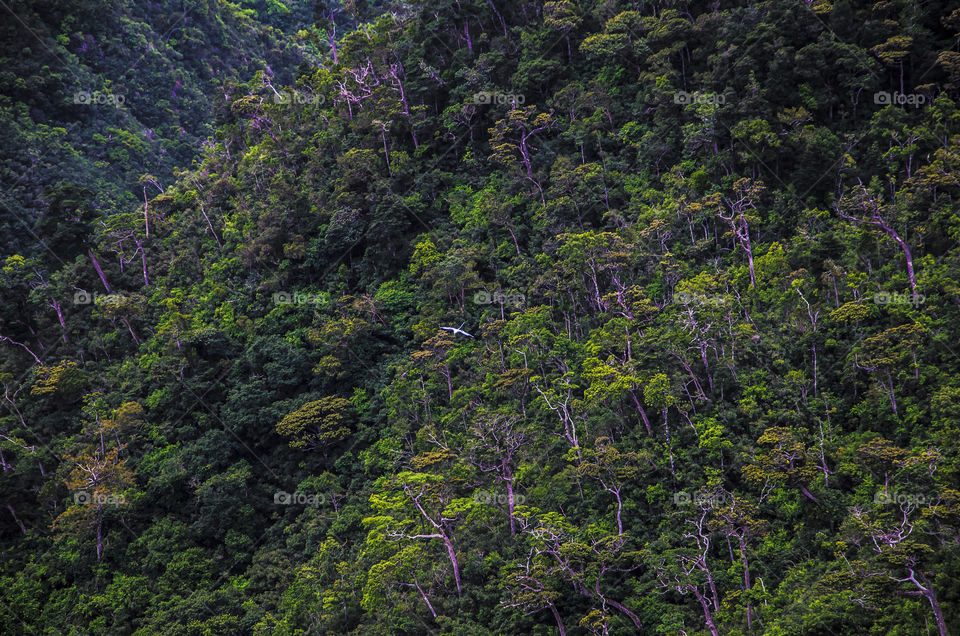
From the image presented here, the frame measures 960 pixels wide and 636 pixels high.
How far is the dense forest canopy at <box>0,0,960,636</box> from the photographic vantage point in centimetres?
1969

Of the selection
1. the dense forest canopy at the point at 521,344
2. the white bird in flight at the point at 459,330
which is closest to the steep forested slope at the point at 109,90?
the dense forest canopy at the point at 521,344

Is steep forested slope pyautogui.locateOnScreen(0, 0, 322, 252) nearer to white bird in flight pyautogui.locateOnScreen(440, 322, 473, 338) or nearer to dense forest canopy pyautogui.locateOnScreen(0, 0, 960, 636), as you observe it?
dense forest canopy pyautogui.locateOnScreen(0, 0, 960, 636)

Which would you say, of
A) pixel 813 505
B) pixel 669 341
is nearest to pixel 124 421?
pixel 669 341

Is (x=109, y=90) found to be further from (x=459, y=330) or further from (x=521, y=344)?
(x=521, y=344)

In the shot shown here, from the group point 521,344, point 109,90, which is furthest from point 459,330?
point 109,90

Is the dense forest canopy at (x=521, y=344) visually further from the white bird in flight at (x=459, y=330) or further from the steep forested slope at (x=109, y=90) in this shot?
the steep forested slope at (x=109, y=90)

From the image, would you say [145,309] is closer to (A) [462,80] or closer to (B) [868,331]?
(A) [462,80]

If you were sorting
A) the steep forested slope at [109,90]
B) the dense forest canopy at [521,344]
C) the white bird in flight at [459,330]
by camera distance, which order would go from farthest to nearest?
the steep forested slope at [109,90] < the white bird in flight at [459,330] < the dense forest canopy at [521,344]

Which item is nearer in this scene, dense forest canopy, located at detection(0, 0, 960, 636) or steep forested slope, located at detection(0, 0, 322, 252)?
dense forest canopy, located at detection(0, 0, 960, 636)

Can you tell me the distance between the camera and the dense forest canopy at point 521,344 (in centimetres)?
1969

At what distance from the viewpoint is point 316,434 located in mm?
29828

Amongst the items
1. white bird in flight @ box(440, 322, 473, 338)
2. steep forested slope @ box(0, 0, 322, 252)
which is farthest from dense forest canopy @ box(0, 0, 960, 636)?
steep forested slope @ box(0, 0, 322, 252)

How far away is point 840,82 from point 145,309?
3526 centimetres

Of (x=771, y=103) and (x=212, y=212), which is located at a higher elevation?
(x=771, y=103)
